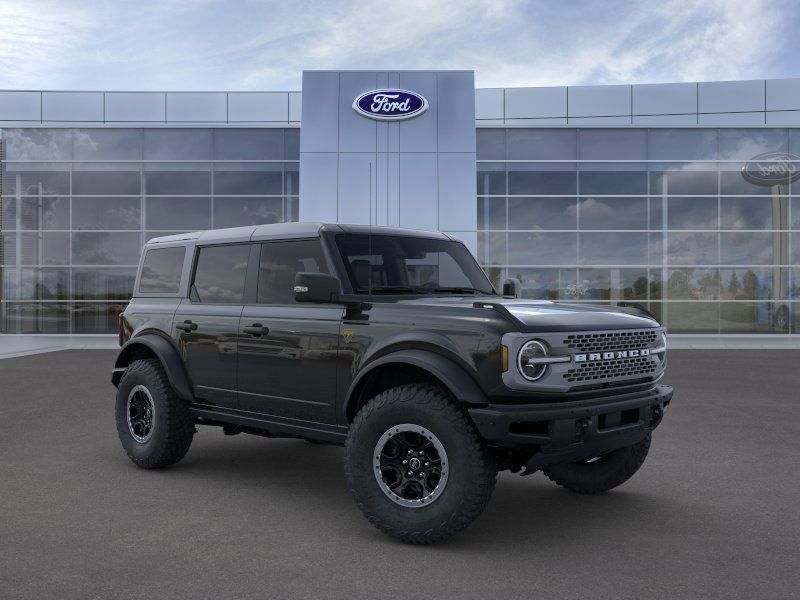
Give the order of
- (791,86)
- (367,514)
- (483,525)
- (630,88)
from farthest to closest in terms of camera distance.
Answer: (791,86)
(630,88)
(483,525)
(367,514)

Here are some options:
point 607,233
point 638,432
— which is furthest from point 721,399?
point 607,233

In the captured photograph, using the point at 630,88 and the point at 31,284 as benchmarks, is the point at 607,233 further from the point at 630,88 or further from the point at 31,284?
the point at 31,284

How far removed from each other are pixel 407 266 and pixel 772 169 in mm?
27081

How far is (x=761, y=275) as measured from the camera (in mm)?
28438

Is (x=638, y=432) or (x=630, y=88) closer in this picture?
(x=638, y=432)

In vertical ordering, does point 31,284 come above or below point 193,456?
above

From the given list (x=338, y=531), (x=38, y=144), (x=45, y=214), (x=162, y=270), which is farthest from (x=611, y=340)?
(x=38, y=144)

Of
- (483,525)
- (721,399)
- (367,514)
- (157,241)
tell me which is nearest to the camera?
(367,514)

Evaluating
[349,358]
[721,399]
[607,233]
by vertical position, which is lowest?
[721,399]

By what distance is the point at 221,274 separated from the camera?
6312 mm

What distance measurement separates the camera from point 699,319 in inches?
1118

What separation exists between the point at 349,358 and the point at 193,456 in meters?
2.91

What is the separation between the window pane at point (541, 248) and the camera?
28.4m

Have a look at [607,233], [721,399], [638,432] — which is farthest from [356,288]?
[607,233]
